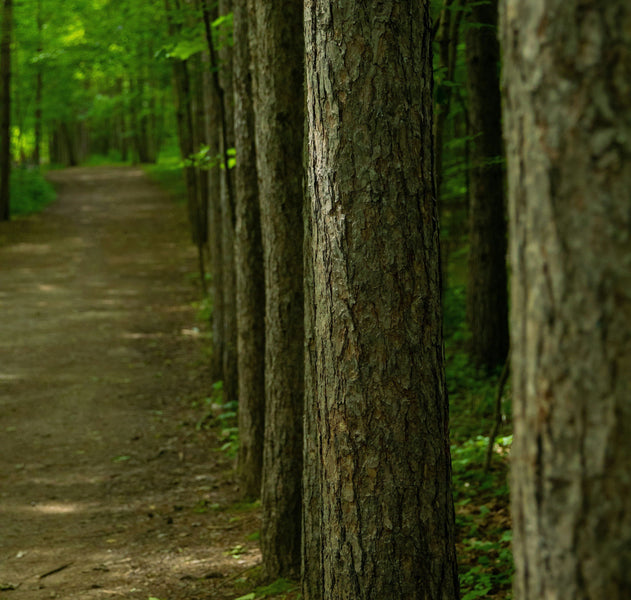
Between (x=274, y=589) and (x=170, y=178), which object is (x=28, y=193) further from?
(x=274, y=589)

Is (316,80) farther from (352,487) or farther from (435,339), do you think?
(352,487)

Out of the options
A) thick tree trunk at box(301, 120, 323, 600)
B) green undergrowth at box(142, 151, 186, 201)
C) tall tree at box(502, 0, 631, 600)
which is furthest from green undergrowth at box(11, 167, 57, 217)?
tall tree at box(502, 0, 631, 600)

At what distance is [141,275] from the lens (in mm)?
17922

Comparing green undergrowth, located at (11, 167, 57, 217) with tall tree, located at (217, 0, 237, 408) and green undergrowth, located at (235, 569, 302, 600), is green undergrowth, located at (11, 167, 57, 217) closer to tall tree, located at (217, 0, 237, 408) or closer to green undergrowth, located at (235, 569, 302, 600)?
tall tree, located at (217, 0, 237, 408)

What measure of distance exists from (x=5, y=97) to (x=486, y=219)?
17.2 meters

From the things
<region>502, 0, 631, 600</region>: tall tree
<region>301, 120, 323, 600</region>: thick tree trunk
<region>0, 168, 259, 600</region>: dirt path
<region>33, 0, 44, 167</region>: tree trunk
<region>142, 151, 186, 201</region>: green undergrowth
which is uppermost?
<region>33, 0, 44, 167</region>: tree trunk

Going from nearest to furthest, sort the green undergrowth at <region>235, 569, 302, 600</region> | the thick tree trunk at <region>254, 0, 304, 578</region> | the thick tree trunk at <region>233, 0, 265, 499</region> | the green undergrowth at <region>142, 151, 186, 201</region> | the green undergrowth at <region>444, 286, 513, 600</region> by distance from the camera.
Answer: the green undergrowth at <region>444, 286, 513, 600</region> < the green undergrowth at <region>235, 569, 302, 600</region> < the thick tree trunk at <region>254, 0, 304, 578</region> < the thick tree trunk at <region>233, 0, 265, 499</region> < the green undergrowth at <region>142, 151, 186, 201</region>

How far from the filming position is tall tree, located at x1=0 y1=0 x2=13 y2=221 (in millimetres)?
21719

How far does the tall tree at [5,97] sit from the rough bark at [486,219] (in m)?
16.6

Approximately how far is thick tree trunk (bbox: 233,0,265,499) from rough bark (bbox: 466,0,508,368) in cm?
381

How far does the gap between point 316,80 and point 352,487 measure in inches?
61.9

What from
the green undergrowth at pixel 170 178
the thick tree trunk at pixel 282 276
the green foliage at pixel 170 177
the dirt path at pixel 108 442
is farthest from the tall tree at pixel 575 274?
the green undergrowth at pixel 170 178

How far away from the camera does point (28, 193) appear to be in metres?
26.9

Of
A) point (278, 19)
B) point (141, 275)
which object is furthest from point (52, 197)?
point (278, 19)
